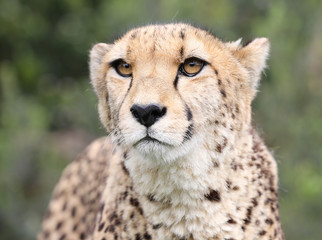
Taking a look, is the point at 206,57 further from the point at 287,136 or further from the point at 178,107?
the point at 287,136

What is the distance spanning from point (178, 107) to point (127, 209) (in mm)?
673

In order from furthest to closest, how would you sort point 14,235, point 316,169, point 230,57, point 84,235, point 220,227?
point 14,235
point 316,169
point 84,235
point 230,57
point 220,227

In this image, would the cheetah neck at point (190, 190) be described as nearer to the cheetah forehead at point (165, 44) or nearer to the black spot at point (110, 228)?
the black spot at point (110, 228)

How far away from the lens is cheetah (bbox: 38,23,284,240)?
10.9ft

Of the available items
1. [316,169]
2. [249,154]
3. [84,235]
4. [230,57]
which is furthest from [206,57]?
[316,169]

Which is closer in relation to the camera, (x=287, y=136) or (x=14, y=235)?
(x=287, y=136)

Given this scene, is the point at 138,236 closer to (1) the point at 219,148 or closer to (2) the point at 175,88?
(1) the point at 219,148

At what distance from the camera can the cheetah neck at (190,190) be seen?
346 centimetres

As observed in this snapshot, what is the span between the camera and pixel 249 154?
370 cm

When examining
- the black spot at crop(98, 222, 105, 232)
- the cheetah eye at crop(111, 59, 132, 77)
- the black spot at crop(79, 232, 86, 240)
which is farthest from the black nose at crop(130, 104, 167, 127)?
the black spot at crop(79, 232, 86, 240)

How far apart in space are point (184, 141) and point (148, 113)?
0.89ft

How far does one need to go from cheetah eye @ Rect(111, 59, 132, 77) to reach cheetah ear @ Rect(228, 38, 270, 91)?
572mm

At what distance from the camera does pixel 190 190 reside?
348cm

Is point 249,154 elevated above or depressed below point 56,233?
above
